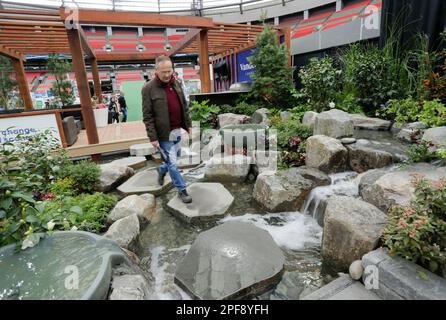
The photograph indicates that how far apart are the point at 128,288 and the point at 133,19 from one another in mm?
6599

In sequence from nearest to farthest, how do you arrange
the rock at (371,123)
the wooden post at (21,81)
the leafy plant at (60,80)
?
the rock at (371,123)
the wooden post at (21,81)
the leafy plant at (60,80)

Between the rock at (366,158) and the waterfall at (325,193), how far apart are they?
170mm

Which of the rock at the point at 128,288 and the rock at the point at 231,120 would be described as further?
the rock at the point at 231,120

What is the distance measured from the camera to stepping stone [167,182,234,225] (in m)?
3.20

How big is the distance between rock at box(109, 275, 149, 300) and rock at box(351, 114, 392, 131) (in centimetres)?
486

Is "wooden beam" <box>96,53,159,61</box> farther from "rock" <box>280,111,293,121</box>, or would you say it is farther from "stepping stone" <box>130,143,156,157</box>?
"rock" <box>280,111,293,121</box>

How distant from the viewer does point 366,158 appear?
12.1 feet

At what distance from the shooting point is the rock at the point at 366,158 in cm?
350

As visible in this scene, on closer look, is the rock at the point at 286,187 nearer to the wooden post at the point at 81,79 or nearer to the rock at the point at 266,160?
the rock at the point at 266,160

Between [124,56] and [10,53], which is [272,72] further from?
[10,53]

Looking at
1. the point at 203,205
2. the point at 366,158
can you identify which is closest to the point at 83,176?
the point at 203,205

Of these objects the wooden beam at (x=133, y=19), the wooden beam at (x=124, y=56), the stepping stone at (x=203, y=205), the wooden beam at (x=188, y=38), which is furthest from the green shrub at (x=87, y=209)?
the wooden beam at (x=124, y=56)

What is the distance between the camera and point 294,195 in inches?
132
